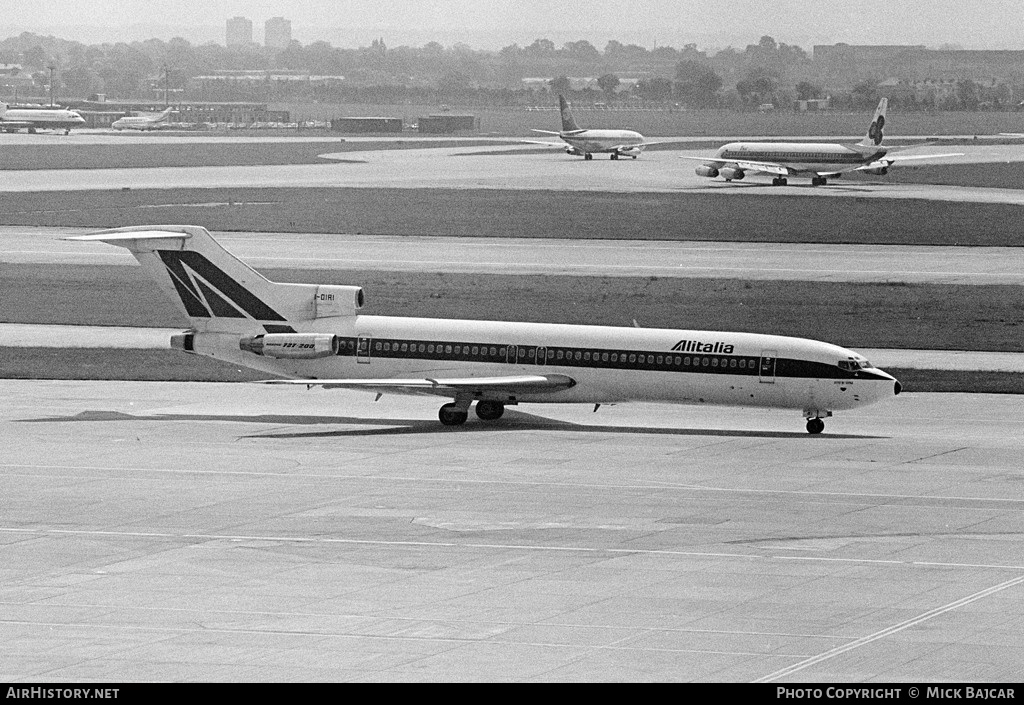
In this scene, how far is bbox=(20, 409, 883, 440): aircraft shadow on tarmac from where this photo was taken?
5203 cm

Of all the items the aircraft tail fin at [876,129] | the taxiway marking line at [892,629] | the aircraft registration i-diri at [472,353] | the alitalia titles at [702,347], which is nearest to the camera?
the taxiway marking line at [892,629]

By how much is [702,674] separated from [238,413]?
31696 mm

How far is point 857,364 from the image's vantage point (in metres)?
51.5

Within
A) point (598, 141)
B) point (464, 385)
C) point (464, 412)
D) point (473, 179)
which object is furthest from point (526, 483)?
point (598, 141)

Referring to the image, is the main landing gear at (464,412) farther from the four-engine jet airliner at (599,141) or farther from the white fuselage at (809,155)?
the four-engine jet airliner at (599,141)

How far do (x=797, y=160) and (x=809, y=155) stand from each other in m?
1.14

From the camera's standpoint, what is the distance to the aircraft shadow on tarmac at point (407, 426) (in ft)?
171

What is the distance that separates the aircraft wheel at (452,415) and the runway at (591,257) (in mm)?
36041

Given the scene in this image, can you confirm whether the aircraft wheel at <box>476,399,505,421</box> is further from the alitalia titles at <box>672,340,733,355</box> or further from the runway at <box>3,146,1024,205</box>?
the runway at <box>3,146,1024,205</box>

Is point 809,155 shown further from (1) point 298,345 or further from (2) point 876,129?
(1) point 298,345

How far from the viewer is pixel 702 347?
171 ft

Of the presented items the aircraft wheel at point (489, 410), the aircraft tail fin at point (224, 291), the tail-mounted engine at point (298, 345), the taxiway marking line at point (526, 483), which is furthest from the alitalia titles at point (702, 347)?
the tail-mounted engine at point (298, 345)
